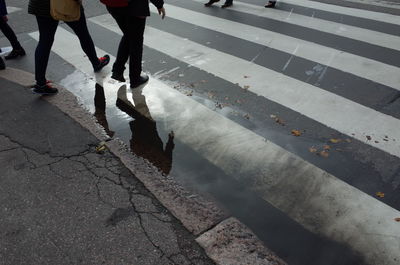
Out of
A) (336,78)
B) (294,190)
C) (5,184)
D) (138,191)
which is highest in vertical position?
(336,78)

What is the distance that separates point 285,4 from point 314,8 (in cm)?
71

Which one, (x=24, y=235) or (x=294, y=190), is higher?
(x=294, y=190)

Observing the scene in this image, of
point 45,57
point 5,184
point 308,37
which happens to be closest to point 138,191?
point 5,184

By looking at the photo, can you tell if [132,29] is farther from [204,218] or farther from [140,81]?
[204,218]

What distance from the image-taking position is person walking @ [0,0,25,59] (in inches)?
217

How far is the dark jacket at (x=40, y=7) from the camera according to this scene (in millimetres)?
4262

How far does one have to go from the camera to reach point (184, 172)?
3.38 m

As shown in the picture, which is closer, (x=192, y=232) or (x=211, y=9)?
(x=192, y=232)

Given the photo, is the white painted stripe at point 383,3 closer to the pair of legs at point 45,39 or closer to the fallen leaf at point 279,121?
the fallen leaf at point 279,121

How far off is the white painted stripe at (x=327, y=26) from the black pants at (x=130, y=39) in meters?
3.87

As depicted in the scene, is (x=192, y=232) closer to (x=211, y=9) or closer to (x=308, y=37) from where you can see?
(x=308, y=37)

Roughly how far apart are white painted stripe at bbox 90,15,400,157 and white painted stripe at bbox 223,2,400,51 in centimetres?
222

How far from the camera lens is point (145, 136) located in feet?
12.8

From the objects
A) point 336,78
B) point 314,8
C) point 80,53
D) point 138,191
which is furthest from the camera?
point 314,8
